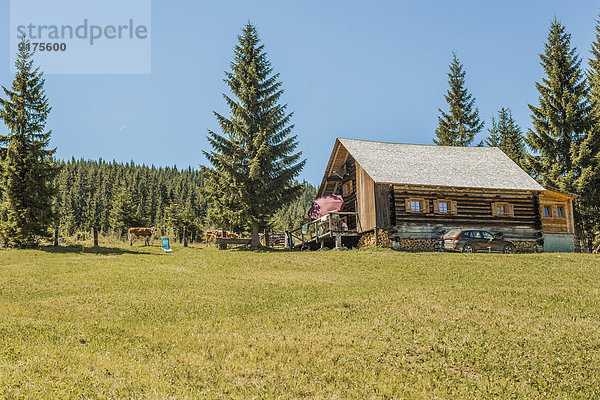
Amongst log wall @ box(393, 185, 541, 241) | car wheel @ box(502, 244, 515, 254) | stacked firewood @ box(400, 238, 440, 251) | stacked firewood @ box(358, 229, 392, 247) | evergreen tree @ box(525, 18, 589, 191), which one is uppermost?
evergreen tree @ box(525, 18, 589, 191)

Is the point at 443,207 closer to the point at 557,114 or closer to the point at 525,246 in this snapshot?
the point at 525,246

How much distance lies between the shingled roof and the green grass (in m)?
12.9

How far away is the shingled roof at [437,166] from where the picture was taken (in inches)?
1326

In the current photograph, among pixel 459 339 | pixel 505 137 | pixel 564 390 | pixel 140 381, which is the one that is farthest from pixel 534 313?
pixel 505 137

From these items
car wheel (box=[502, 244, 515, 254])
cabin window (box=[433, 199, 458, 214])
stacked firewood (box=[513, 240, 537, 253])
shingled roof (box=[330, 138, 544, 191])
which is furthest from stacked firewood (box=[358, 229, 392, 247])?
stacked firewood (box=[513, 240, 537, 253])

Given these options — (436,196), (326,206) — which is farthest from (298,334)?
(326,206)

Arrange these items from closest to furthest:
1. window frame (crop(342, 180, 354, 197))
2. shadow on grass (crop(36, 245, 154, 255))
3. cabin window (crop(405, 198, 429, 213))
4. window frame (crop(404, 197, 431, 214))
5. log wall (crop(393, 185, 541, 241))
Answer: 1. shadow on grass (crop(36, 245, 154, 255))
2. log wall (crop(393, 185, 541, 241))
3. window frame (crop(404, 197, 431, 214))
4. cabin window (crop(405, 198, 429, 213))
5. window frame (crop(342, 180, 354, 197))

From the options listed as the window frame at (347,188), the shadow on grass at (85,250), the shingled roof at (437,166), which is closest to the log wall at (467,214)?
the shingled roof at (437,166)

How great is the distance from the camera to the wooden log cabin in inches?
1284

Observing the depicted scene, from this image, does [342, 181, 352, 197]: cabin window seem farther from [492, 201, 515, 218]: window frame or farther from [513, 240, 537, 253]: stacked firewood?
[513, 240, 537, 253]: stacked firewood

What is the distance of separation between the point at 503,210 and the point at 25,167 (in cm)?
3535

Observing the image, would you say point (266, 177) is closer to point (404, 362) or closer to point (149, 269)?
point (149, 269)

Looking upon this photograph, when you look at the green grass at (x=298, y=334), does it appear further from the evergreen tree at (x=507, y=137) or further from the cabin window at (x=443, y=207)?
the evergreen tree at (x=507, y=137)

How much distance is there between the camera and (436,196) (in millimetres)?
33844
